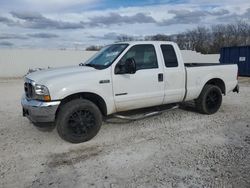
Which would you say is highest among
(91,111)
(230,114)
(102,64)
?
(102,64)

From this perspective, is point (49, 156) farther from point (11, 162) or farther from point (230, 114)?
point (230, 114)

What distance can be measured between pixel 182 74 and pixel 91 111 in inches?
97.3

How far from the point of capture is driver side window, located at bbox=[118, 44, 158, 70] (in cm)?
589

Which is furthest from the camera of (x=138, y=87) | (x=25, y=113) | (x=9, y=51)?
(x=9, y=51)

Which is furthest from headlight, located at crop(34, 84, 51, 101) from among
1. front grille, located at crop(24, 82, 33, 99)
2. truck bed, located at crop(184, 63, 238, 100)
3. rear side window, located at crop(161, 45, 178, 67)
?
truck bed, located at crop(184, 63, 238, 100)

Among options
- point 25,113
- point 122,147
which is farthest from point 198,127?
point 25,113

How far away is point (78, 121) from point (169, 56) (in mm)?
2667

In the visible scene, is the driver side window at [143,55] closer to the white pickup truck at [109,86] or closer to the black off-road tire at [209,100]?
the white pickup truck at [109,86]

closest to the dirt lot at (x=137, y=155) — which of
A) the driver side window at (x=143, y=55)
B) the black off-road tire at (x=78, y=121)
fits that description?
the black off-road tire at (x=78, y=121)

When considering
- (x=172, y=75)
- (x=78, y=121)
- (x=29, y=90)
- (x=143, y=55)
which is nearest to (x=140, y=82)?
(x=143, y=55)

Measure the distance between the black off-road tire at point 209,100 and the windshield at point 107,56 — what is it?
258cm

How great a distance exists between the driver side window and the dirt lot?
1412mm

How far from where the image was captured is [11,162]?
4445mm

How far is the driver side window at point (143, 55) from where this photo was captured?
19.3 ft
